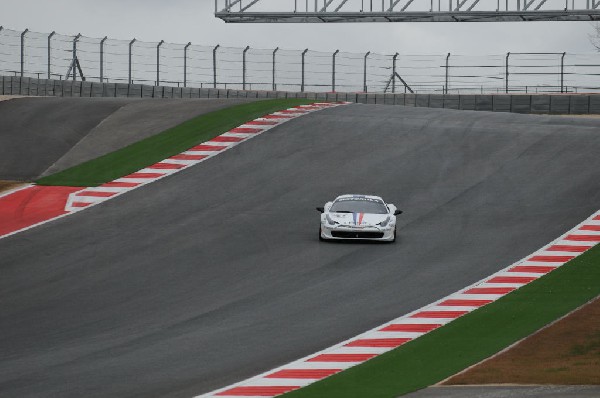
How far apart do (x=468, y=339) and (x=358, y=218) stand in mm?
8537

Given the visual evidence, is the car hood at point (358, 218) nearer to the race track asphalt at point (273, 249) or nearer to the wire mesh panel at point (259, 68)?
the race track asphalt at point (273, 249)

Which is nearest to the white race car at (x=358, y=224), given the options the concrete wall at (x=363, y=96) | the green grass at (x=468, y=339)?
the green grass at (x=468, y=339)

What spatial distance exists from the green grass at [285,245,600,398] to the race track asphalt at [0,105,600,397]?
4.06ft

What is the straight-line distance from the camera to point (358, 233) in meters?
27.5

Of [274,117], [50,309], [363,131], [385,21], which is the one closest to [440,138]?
[363,131]

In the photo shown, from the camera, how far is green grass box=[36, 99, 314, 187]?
35.9 m

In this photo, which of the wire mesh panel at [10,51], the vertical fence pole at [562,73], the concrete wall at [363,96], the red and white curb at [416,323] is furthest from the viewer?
the vertical fence pole at [562,73]

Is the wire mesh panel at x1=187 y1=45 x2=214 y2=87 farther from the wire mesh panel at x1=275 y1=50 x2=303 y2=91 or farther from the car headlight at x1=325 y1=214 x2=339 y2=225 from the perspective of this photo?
the car headlight at x1=325 y1=214 x2=339 y2=225

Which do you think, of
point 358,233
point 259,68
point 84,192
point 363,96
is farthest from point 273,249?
point 259,68

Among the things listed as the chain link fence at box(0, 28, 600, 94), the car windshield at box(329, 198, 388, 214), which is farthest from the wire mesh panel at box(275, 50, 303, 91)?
the car windshield at box(329, 198, 388, 214)

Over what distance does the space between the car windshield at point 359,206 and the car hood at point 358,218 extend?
0.99ft

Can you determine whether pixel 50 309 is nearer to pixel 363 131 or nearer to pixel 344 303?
pixel 344 303

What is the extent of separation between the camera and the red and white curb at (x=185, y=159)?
109ft

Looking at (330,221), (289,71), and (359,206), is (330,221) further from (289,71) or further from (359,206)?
(289,71)
